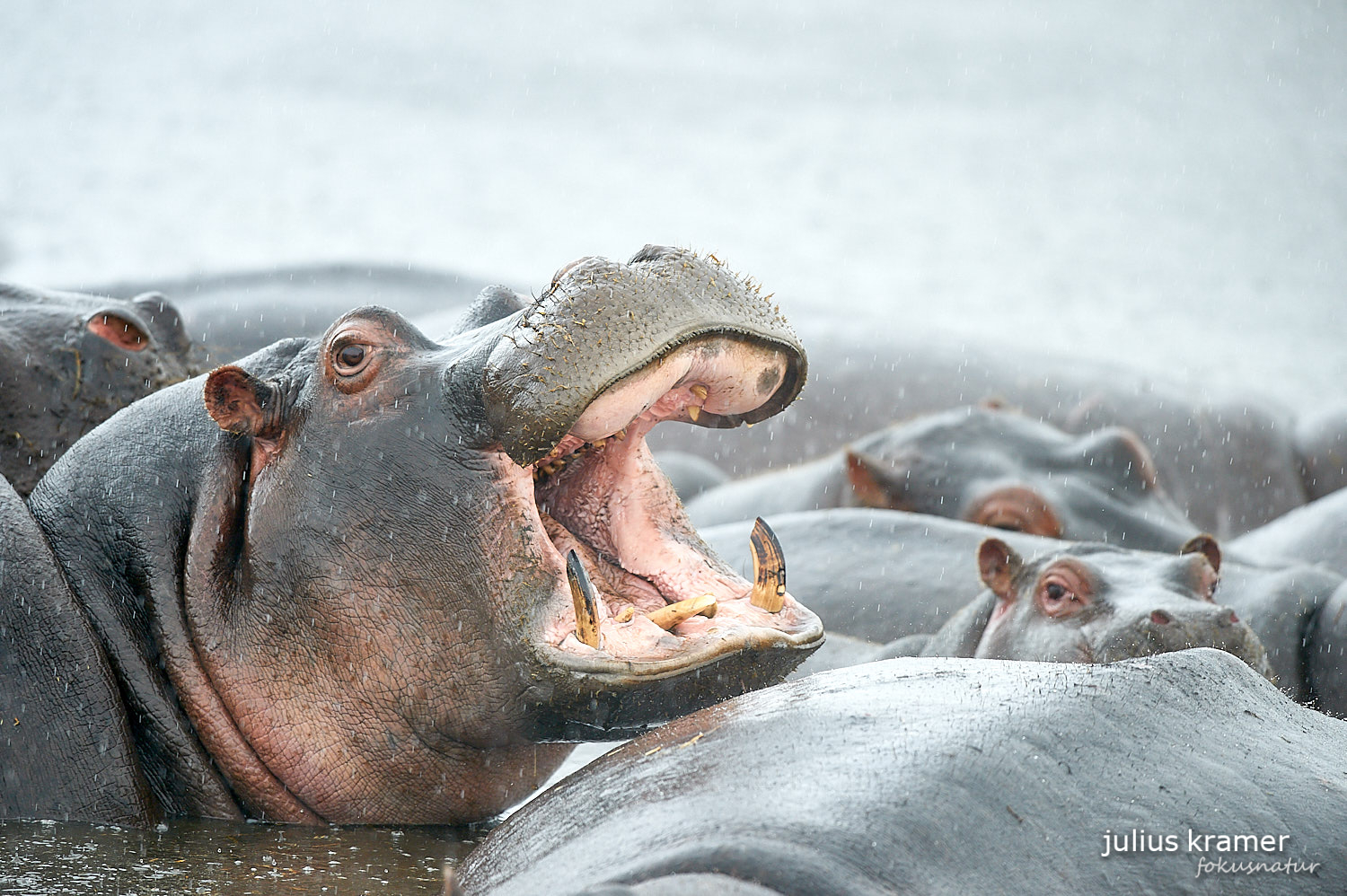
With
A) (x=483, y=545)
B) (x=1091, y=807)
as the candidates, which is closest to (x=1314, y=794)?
(x=1091, y=807)

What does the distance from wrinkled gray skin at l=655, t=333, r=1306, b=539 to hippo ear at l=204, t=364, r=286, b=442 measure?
574 cm

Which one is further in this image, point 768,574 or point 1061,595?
point 1061,595

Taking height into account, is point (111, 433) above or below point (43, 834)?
above

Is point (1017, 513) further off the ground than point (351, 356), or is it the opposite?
point (351, 356)

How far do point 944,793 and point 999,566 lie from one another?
2.30 m

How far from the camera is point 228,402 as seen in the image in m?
2.38

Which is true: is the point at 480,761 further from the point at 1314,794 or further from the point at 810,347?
the point at 810,347

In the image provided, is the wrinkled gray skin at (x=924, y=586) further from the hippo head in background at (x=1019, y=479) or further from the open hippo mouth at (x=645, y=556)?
the open hippo mouth at (x=645, y=556)

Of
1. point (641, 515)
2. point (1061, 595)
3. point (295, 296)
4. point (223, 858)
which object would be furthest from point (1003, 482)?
point (295, 296)

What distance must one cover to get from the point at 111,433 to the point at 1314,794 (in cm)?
201

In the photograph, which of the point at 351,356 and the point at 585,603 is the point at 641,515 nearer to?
the point at 585,603

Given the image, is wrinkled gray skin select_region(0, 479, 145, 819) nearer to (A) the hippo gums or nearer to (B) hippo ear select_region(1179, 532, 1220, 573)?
(A) the hippo gums

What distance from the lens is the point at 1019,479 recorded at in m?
5.60

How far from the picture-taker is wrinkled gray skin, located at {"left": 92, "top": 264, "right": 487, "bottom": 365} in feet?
26.2
